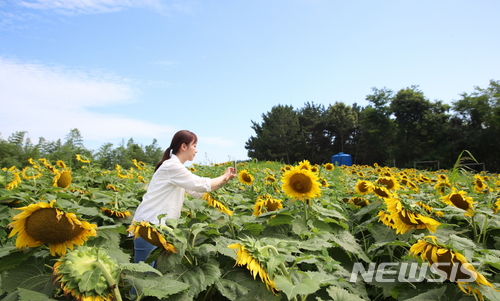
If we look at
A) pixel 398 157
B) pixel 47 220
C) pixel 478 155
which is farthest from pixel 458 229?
pixel 398 157

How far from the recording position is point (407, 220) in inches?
79.4

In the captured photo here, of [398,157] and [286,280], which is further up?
→ [398,157]

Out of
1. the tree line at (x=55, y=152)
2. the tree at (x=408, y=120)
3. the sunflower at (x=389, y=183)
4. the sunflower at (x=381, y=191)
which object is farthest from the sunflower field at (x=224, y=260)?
the tree at (x=408, y=120)

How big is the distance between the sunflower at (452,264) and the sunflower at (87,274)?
51.1 inches

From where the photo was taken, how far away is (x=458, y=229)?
103 inches

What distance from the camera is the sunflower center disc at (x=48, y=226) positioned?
133 cm

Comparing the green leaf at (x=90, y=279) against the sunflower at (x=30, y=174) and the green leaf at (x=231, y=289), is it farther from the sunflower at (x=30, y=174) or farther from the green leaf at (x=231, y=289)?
the sunflower at (x=30, y=174)

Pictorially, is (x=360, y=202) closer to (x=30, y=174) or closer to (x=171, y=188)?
(x=171, y=188)

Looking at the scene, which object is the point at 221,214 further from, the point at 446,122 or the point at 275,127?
the point at 275,127

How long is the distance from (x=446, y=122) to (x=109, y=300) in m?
40.7

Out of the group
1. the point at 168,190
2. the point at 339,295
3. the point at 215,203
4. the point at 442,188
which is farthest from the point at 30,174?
the point at 442,188

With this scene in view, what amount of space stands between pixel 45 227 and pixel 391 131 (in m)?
45.8

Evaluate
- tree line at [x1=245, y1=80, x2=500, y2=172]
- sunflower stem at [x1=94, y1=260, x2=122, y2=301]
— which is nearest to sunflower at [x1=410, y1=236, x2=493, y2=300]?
sunflower stem at [x1=94, y1=260, x2=122, y2=301]

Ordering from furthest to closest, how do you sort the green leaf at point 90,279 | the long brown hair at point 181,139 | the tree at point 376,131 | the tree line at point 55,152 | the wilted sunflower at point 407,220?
the tree at point 376,131
the tree line at point 55,152
the long brown hair at point 181,139
the wilted sunflower at point 407,220
the green leaf at point 90,279
